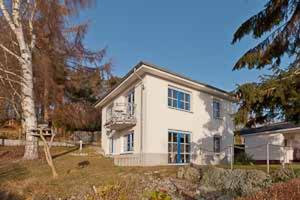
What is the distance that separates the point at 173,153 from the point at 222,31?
840 centimetres

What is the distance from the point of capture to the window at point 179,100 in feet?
62.9

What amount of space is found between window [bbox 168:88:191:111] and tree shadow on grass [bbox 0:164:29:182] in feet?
30.9

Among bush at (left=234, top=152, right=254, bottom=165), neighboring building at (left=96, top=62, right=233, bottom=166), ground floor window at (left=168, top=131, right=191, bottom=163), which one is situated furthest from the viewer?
bush at (left=234, top=152, right=254, bottom=165)

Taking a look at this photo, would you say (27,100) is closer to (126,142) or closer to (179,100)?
(126,142)

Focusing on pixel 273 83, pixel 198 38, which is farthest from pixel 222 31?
pixel 273 83

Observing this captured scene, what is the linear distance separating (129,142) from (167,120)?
145 inches

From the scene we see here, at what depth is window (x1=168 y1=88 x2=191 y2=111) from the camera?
62.9 feet

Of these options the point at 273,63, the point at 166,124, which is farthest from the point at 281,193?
the point at 166,124

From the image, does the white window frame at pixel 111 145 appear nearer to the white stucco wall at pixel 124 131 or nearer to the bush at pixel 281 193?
the white stucco wall at pixel 124 131

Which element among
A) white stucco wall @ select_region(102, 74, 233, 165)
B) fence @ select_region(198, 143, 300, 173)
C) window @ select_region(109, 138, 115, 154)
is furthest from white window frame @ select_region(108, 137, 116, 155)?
fence @ select_region(198, 143, 300, 173)

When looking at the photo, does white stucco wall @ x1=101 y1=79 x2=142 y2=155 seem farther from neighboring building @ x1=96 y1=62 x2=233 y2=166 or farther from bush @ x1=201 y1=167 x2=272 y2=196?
bush @ x1=201 y1=167 x2=272 y2=196

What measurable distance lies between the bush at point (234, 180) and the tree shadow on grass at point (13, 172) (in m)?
8.06

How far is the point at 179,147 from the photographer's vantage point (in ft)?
63.7

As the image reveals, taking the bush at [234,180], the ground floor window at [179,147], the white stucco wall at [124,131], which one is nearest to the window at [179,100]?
the ground floor window at [179,147]
